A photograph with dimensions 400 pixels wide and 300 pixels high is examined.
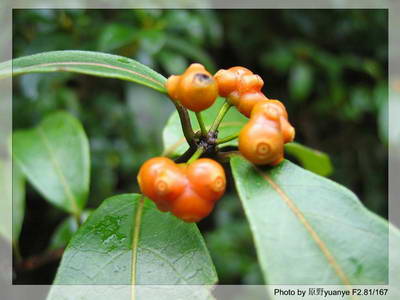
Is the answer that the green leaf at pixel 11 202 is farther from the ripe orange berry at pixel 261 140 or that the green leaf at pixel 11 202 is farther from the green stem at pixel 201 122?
the ripe orange berry at pixel 261 140

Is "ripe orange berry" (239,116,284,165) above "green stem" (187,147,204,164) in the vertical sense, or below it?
above

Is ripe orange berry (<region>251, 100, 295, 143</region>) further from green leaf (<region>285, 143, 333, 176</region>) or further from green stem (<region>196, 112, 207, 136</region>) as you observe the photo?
green leaf (<region>285, 143, 333, 176</region>)

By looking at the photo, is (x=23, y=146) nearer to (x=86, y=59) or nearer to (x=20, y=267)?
(x=20, y=267)

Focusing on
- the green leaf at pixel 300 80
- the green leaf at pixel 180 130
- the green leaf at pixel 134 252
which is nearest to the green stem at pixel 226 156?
the green leaf at pixel 134 252

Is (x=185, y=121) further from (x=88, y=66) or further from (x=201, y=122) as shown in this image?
(x=88, y=66)

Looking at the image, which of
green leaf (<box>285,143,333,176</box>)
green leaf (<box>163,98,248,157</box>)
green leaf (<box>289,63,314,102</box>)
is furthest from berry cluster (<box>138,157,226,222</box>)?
green leaf (<box>289,63,314,102</box>)

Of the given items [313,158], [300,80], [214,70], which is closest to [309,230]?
[313,158]
